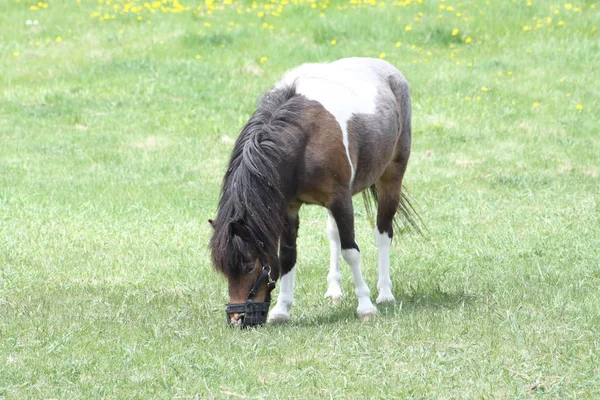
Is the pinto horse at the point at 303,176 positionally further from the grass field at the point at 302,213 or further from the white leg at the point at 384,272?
the grass field at the point at 302,213

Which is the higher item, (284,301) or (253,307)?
(253,307)

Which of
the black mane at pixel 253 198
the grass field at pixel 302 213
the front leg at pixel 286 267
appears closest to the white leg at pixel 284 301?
the front leg at pixel 286 267

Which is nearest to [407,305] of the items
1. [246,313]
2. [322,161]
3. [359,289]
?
[359,289]

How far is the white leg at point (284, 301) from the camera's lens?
631 cm

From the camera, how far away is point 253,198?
5684 mm

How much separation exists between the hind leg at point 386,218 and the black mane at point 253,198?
139cm

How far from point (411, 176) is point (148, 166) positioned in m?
3.09

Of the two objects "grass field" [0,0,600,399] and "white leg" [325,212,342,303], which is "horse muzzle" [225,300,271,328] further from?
"white leg" [325,212,342,303]

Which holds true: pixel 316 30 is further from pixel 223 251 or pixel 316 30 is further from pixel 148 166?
pixel 223 251

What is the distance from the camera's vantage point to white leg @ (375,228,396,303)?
693 cm

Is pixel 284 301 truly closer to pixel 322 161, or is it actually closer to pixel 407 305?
pixel 407 305

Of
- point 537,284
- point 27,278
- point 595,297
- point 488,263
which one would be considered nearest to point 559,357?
point 595,297

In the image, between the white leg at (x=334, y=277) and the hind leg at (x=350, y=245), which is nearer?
the hind leg at (x=350, y=245)

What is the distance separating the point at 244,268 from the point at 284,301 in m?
0.78
